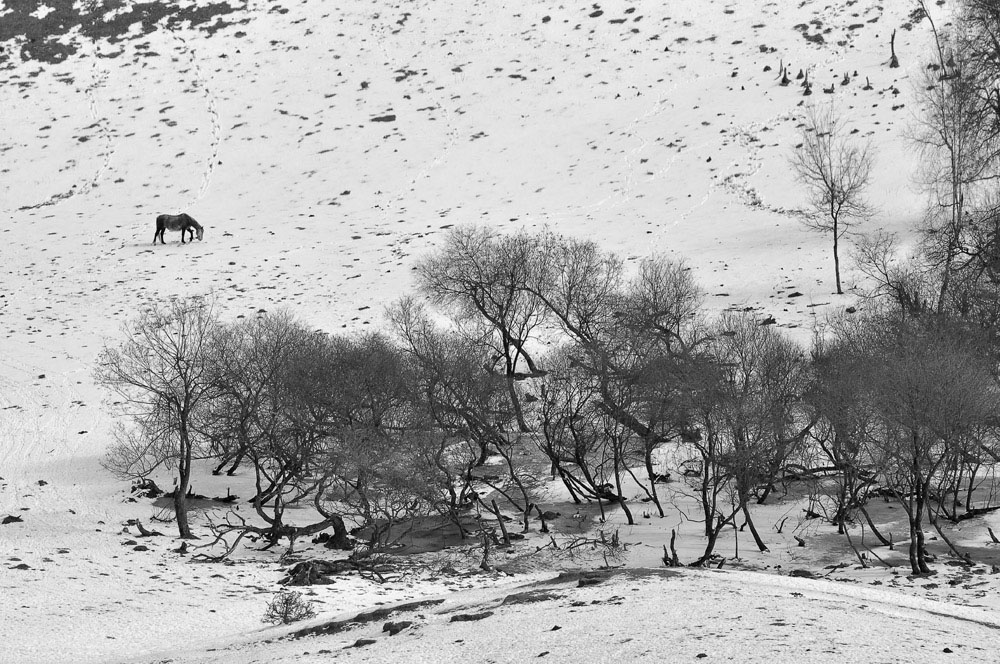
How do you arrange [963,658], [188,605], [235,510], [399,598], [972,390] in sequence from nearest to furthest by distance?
[963,658] → [188,605] → [399,598] → [972,390] → [235,510]

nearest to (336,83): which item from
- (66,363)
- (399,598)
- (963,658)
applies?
(66,363)

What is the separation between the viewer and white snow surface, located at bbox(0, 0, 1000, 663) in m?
11.9

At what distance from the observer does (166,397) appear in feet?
79.7

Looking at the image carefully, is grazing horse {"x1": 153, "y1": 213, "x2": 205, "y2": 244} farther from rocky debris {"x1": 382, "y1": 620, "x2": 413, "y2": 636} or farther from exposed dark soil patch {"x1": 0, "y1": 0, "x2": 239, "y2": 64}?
rocky debris {"x1": 382, "y1": 620, "x2": 413, "y2": 636}

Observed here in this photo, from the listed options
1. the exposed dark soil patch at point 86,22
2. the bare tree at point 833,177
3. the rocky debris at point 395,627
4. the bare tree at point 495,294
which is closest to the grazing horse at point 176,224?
the bare tree at point 495,294

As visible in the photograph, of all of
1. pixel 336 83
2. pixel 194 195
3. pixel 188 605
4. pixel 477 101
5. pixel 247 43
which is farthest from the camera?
pixel 247 43

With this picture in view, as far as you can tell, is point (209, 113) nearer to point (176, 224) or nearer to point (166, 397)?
point (176, 224)

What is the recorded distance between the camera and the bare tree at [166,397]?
969 inches

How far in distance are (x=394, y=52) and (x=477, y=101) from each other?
11.5 meters

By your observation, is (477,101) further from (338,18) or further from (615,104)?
(338,18)

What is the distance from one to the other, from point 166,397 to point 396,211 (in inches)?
1173

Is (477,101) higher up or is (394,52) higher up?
(394,52)

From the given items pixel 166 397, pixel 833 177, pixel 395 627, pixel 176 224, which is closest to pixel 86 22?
pixel 176 224

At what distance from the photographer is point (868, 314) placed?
1323 inches
